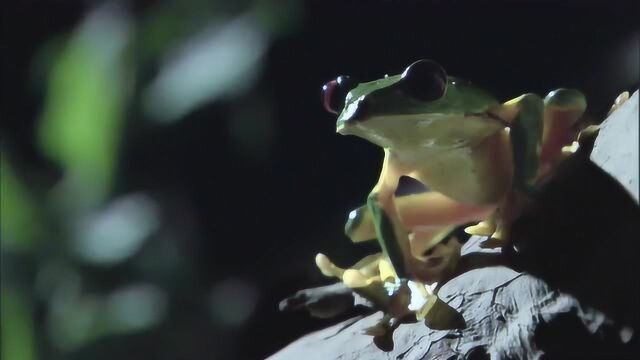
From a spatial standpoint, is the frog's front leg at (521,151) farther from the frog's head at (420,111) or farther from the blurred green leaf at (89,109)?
the blurred green leaf at (89,109)

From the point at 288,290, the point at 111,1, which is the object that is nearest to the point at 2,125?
the point at 111,1

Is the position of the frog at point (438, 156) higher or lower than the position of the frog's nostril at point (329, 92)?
lower

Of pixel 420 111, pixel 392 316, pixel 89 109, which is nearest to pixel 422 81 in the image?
pixel 420 111

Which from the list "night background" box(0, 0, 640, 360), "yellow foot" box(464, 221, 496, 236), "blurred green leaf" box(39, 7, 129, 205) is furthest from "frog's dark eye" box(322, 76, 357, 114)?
"blurred green leaf" box(39, 7, 129, 205)

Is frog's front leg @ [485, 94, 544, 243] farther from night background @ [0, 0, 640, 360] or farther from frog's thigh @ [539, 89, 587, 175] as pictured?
night background @ [0, 0, 640, 360]

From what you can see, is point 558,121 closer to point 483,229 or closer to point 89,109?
point 483,229

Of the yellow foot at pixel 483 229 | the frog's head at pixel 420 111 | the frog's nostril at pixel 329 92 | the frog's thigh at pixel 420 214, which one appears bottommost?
the yellow foot at pixel 483 229

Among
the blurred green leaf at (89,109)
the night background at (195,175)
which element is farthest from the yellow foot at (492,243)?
the blurred green leaf at (89,109)
